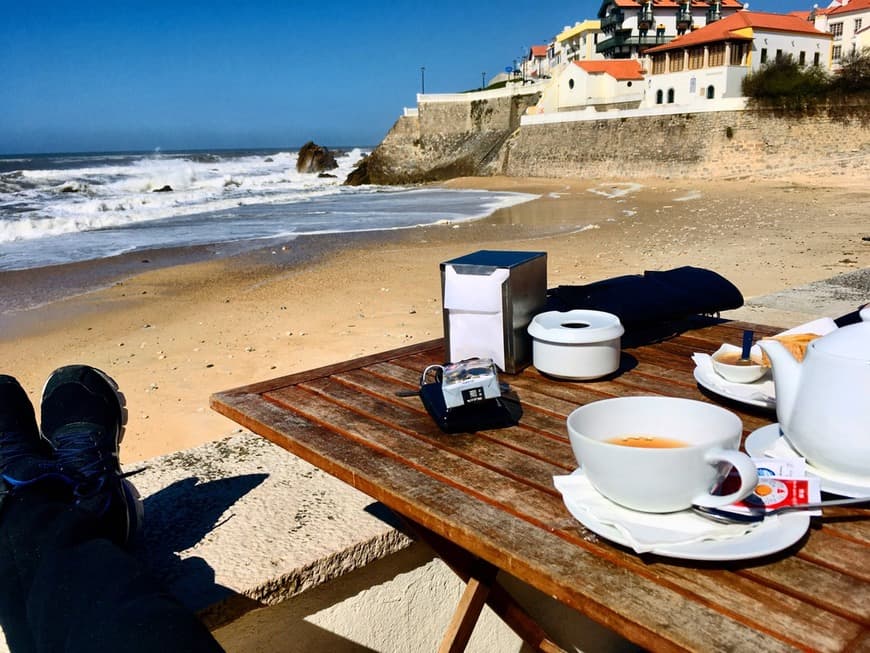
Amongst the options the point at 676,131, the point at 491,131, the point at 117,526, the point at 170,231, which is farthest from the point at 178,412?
the point at 491,131

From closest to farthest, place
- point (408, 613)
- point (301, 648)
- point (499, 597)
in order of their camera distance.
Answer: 1. point (499, 597)
2. point (301, 648)
3. point (408, 613)

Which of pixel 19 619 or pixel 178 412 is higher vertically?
pixel 19 619

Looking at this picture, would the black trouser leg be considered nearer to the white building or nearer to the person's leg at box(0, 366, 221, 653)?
the person's leg at box(0, 366, 221, 653)

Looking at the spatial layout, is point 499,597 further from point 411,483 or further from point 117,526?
point 117,526

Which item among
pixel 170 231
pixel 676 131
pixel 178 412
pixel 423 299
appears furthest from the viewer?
pixel 676 131

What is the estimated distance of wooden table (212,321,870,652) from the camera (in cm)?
80

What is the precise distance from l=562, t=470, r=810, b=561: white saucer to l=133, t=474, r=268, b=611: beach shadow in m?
0.89

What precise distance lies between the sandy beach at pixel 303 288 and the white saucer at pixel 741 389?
2.81m

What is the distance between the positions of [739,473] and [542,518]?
289 millimetres

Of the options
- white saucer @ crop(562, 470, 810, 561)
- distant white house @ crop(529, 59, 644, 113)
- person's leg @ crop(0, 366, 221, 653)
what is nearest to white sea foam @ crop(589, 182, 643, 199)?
distant white house @ crop(529, 59, 644, 113)

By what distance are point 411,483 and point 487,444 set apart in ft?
0.69

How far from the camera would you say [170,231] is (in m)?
14.9

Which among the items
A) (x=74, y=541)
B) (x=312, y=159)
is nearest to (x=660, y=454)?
(x=74, y=541)

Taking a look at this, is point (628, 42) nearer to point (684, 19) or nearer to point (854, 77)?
point (684, 19)
